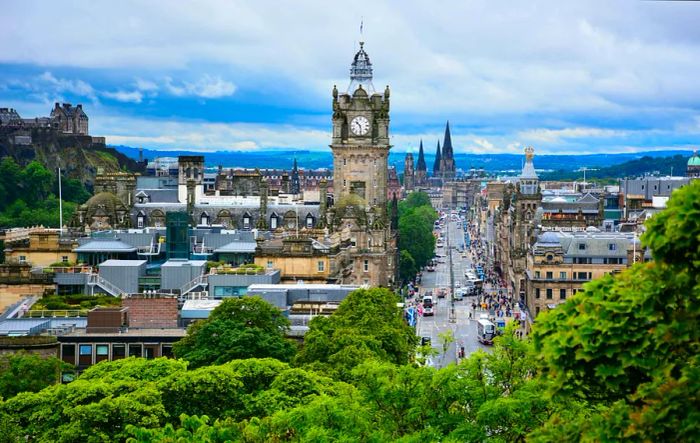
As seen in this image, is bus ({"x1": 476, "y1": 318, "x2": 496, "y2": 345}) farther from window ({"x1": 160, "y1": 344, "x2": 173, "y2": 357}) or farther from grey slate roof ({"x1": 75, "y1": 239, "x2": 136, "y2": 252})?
window ({"x1": 160, "y1": 344, "x2": 173, "y2": 357})

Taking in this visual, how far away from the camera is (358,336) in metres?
70.8

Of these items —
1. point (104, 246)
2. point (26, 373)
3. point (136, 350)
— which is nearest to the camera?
point (26, 373)

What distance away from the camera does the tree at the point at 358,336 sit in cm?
6662

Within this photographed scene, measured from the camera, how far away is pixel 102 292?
100 metres

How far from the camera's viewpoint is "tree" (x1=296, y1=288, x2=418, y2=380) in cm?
6662

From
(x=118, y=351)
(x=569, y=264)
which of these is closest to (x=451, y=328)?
(x=569, y=264)

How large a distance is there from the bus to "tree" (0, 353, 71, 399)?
185 ft

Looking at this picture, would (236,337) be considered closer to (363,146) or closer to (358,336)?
(358,336)

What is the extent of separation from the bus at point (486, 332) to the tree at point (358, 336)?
108 feet

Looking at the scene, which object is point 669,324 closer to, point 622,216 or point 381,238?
point 381,238

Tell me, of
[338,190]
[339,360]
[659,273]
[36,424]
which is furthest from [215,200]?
[659,273]

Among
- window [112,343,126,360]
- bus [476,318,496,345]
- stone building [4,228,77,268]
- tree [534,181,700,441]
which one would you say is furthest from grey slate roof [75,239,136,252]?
tree [534,181,700,441]

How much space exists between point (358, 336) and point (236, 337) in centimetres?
641

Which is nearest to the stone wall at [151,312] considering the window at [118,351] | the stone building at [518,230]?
the window at [118,351]
